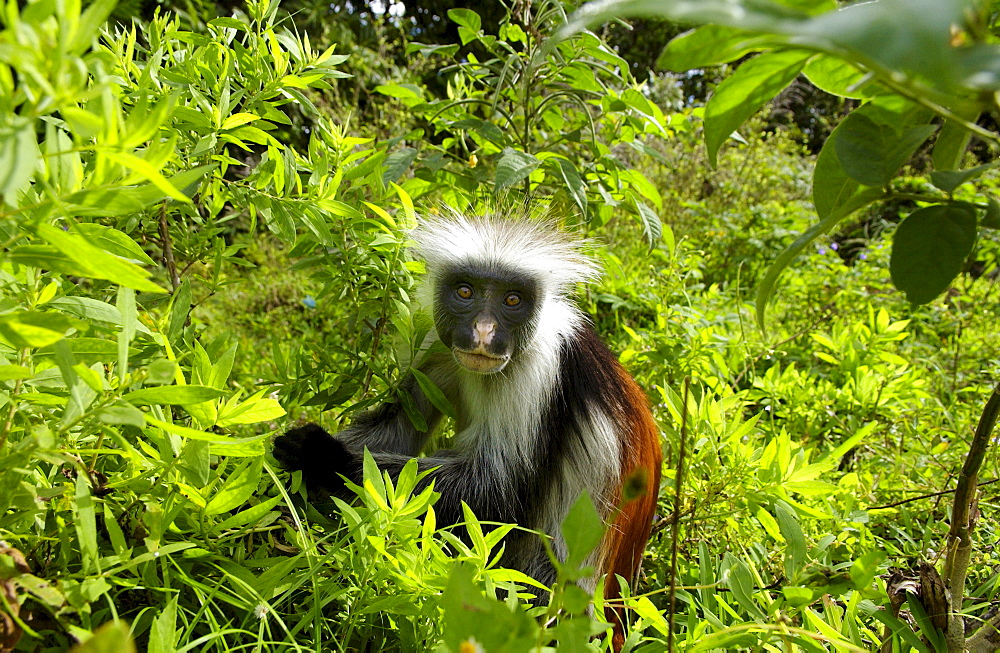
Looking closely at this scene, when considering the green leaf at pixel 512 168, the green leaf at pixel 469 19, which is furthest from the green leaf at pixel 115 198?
the green leaf at pixel 469 19

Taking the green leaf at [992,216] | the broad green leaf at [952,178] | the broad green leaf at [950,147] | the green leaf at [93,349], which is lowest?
the green leaf at [93,349]

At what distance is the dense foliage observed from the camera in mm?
943

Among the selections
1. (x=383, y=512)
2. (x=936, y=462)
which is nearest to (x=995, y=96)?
(x=383, y=512)

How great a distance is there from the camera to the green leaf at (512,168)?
9.29 ft

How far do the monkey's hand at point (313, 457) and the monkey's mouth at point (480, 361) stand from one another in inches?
22.3

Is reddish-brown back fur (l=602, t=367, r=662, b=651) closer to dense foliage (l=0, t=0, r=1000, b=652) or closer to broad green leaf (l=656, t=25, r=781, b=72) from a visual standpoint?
dense foliage (l=0, t=0, r=1000, b=652)

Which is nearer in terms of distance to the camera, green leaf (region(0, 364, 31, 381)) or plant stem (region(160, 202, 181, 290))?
green leaf (region(0, 364, 31, 381))

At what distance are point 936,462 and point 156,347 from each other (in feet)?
10.9

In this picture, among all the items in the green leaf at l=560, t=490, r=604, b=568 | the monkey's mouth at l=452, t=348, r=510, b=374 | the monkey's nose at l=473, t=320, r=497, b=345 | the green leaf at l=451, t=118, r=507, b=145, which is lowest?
the monkey's mouth at l=452, t=348, r=510, b=374

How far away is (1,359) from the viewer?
4.15 ft

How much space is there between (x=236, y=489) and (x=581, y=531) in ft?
2.93

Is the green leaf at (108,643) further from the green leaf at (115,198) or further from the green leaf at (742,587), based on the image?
the green leaf at (742,587)

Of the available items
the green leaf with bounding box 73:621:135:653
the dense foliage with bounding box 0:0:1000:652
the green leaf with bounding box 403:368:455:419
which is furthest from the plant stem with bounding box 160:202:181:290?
the green leaf with bounding box 73:621:135:653

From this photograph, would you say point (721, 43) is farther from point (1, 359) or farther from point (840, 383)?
point (840, 383)
